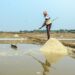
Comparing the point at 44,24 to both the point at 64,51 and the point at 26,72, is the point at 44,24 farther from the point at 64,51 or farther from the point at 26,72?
the point at 26,72

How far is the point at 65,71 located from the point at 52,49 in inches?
243

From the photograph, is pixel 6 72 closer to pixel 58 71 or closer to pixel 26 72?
pixel 26 72

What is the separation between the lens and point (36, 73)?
7.68 m

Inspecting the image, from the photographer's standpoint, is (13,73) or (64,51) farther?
(64,51)

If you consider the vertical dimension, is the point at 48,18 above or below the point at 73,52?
above


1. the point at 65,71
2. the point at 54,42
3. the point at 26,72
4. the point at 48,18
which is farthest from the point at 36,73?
the point at 48,18

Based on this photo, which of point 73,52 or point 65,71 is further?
point 73,52

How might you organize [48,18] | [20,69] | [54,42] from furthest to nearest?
[48,18]
[54,42]
[20,69]

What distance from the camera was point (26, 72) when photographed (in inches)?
309

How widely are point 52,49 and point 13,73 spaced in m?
6.69

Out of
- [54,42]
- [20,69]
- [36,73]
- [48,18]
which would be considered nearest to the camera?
[36,73]

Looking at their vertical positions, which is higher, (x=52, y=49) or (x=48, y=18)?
(x=48, y=18)

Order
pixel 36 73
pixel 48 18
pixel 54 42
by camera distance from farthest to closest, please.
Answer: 1. pixel 48 18
2. pixel 54 42
3. pixel 36 73

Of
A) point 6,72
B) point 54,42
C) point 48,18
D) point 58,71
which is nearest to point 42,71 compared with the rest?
point 58,71
